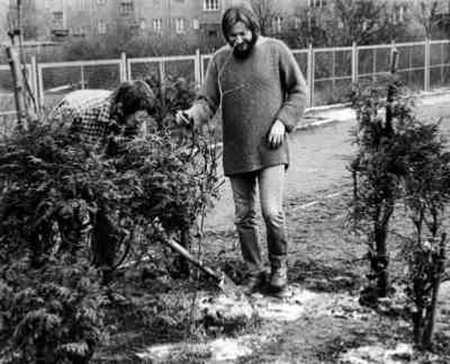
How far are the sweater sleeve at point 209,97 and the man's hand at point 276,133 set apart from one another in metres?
0.43

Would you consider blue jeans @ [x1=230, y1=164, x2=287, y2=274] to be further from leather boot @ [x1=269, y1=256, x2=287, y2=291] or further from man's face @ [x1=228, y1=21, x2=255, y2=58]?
man's face @ [x1=228, y1=21, x2=255, y2=58]

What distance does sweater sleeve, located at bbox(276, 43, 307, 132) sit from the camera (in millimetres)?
4711

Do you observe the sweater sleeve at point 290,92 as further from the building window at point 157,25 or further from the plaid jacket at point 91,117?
the building window at point 157,25

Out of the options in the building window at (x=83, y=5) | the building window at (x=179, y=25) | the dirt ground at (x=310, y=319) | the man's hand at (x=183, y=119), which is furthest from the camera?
the building window at (x=179, y=25)

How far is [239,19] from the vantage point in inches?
181

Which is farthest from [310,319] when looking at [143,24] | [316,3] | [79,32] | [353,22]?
[316,3]

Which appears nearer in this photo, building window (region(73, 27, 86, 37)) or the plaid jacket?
the plaid jacket

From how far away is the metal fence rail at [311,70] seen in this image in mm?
12625

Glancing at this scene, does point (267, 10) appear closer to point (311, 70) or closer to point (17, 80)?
point (311, 70)

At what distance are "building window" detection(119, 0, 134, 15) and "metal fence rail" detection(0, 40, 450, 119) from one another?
16.1 feet

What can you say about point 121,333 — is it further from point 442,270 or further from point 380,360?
point 442,270

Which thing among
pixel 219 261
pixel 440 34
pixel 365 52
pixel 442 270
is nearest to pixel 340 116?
pixel 365 52

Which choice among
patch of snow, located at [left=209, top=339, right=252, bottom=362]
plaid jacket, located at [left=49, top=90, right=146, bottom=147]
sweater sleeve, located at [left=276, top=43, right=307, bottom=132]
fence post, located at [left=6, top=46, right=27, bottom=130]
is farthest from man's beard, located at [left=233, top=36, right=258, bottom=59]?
patch of snow, located at [left=209, top=339, right=252, bottom=362]

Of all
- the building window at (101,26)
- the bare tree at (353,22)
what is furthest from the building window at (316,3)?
the building window at (101,26)
